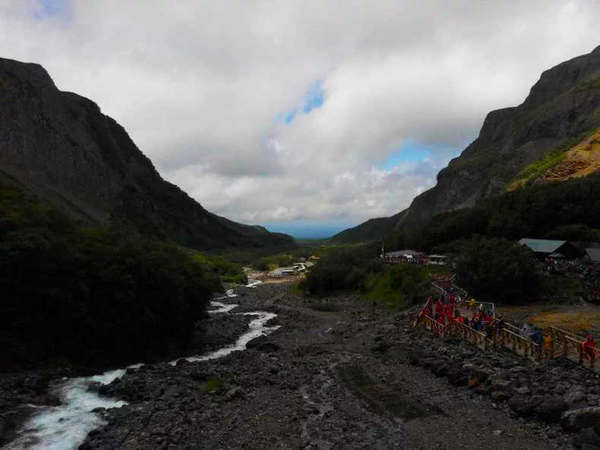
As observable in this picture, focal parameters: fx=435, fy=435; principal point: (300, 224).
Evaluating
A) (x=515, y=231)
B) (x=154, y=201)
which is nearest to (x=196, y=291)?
(x=515, y=231)

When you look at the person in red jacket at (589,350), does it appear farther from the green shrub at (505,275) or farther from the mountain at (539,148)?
the mountain at (539,148)

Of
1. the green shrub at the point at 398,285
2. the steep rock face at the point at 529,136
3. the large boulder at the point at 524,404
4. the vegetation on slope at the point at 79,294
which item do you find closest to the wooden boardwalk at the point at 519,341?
the large boulder at the point at 524,404

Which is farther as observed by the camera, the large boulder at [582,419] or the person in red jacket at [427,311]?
the person in red jacket at [427,311]

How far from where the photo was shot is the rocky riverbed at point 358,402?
1642 centimetres

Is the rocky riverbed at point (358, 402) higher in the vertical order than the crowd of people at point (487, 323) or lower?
lower

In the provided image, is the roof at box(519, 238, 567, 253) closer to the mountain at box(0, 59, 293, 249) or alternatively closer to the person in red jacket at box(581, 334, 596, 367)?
the person in red jacket at box(581, 334, 596, 367)

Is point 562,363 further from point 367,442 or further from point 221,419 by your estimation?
point 221,419

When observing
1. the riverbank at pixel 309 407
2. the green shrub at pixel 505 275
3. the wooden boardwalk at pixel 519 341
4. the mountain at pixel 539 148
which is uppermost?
the mountain at pixel 539 148

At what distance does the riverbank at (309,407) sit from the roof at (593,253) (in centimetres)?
2721

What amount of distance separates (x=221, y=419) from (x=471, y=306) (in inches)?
987

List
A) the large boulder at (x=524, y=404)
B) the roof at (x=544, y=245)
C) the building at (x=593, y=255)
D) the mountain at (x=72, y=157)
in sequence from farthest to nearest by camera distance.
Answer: the mountain at (x=72, y=157), the roof at (x=544, y=245), the building at (x=593, y=255), the large boulder at (x=524, y=404)

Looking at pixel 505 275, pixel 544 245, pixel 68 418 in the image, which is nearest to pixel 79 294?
pixel 68 418

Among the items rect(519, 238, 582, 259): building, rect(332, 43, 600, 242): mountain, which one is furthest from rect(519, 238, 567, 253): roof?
rect(332, 43, 600, 242): mountain

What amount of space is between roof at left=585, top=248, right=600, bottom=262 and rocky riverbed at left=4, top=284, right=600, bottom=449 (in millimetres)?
28070
